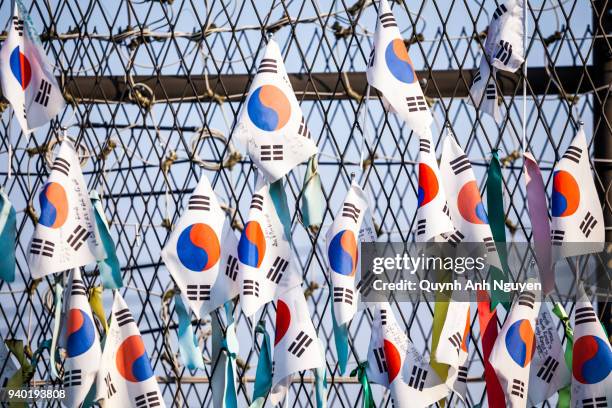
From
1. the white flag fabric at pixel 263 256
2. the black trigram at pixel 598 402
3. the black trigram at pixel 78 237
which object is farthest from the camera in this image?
the black trigram at pixel 78 237

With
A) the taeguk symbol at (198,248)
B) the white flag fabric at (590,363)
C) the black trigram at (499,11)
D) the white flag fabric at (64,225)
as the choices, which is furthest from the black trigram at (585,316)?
Answer: the white flag fabric at (64,225)

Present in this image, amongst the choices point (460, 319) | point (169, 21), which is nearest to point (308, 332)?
point (460, 319)

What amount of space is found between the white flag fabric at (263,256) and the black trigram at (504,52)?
580 mm

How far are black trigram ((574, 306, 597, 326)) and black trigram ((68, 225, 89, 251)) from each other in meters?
1.09

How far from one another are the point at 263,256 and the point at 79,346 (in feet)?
1.55

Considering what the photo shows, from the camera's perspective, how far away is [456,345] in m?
2.29

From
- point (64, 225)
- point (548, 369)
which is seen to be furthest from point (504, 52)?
point (64, 225)

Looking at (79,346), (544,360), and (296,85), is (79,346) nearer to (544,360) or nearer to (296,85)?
(296,85)

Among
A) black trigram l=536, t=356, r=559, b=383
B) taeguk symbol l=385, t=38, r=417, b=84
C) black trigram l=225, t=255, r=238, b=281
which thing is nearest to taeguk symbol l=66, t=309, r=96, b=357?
black trigram l=225, t=255, r=238, b=281

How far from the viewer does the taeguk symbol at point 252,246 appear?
2.33m

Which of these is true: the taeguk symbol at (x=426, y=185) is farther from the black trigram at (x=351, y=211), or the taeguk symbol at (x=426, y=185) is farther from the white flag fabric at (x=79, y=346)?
the white flag fabric at (x=79, y=346)

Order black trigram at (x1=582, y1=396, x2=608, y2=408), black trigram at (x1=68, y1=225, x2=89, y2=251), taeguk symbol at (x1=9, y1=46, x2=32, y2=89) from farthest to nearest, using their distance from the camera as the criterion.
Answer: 1. taeguk symbol at (x1=9, y1=46, x2=32, y2=89)
2. black trigram at (x1=68, y1=225, x2=89, y2=251)
3. black trigram at (x1=582, y1=396, x2=608, y2=408)

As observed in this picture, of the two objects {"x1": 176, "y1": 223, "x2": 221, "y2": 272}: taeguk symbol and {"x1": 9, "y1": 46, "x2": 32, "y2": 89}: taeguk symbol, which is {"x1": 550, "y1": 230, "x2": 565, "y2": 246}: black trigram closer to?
{"x1": 176, "y1": 223, "x2": 221, "y2": 272}: taeguk symbol

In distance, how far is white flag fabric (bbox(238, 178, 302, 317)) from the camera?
232 cm
